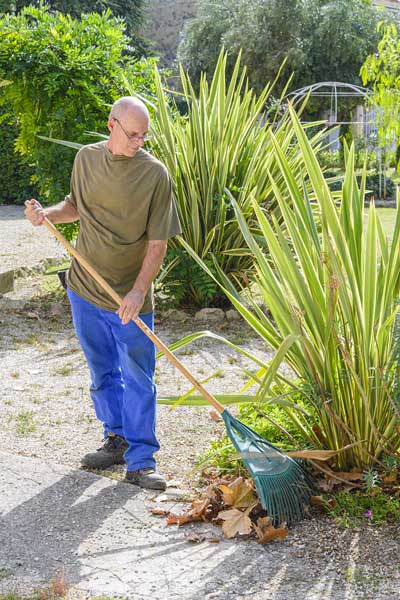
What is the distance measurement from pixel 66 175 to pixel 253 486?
4930mm

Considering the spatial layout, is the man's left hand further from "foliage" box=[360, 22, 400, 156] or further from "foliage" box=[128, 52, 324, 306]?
"foliage" box=[360, 22, 400, 156]

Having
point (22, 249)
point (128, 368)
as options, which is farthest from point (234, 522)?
Result: point (22, 249)

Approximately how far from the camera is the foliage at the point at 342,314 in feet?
11.7

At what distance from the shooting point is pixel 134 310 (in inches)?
148

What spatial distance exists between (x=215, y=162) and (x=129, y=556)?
14.3ft

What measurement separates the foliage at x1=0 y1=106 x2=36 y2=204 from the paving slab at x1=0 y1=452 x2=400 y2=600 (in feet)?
39.6

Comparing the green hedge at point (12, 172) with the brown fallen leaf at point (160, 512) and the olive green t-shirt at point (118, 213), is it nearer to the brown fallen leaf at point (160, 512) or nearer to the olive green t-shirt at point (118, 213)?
the olive green t-shirt at point (118, 213)

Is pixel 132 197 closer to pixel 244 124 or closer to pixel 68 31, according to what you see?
pixel 244 124

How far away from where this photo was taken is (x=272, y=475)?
3.48 metres

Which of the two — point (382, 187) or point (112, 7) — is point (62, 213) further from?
point (112, 7)

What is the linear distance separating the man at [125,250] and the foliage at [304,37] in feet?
68.0

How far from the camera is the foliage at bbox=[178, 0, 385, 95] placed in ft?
79.5

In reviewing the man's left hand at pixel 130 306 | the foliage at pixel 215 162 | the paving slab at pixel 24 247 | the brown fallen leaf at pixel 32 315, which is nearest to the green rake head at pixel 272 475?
the man's left hand at pixel 130 306

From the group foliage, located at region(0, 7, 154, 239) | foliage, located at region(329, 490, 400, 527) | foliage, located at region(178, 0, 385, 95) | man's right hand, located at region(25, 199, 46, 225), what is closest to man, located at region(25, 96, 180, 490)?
man's right hand, located at region(25, 199, 46, 225)
